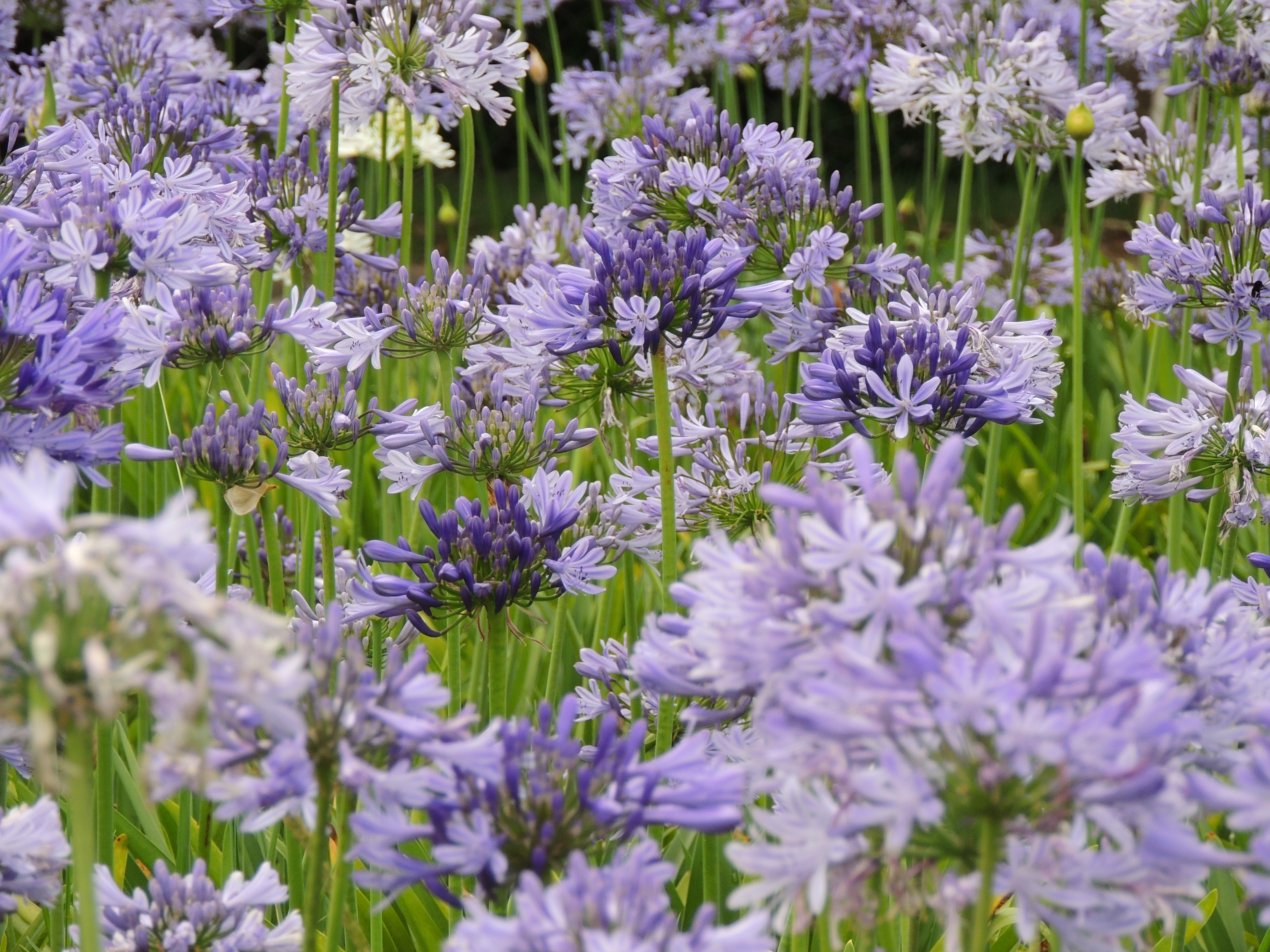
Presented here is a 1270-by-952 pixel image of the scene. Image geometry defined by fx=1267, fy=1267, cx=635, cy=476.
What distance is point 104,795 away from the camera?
6.86 feet

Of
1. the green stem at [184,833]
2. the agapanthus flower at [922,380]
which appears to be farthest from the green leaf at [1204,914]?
the green stem at [184,833]

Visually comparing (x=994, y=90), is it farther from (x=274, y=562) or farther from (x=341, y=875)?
(x=341, y=875)

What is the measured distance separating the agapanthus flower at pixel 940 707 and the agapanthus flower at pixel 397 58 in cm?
195

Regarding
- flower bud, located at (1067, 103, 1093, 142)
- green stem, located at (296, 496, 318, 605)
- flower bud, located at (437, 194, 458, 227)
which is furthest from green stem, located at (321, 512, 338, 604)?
flower bud, located at (437, 194, 458, 227)

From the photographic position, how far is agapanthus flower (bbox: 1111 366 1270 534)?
2672 millimetres

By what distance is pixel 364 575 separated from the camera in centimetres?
239

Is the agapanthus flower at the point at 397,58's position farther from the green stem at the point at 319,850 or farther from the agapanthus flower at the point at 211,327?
the green stem at the point at 319,850

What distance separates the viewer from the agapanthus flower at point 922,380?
2.25 meters

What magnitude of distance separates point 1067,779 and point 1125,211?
620 inches

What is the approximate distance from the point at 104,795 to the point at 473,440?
979 millimetres

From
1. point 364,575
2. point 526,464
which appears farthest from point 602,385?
point 364,575

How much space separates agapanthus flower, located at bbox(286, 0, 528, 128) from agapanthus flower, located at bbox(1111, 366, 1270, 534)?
Answer: 62.8 inches

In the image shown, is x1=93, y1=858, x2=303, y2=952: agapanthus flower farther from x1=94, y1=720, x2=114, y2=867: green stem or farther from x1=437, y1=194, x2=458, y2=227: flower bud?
x1=437, y1=194, x2=458, y2=227: flower bud

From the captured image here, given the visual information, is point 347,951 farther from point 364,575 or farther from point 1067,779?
point 1067,779
